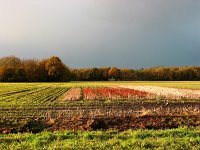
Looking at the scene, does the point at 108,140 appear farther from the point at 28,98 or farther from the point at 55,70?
the point at 55,70

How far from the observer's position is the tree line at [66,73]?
430 feet

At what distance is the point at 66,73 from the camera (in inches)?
5477

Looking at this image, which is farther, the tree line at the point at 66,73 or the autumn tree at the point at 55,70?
the autumn tree at the point at 55,70

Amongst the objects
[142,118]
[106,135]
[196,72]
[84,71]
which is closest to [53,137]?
[106,135]

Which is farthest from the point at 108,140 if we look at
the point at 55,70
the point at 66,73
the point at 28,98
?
the point at 66,73

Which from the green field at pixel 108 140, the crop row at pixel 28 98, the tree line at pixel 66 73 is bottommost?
the green field at pixel 108 140

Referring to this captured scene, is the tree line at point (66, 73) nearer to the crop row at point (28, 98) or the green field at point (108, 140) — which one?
the crop row at point (28, 98)

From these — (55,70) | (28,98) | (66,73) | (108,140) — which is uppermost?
(55,70)

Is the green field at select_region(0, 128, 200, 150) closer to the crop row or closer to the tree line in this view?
the crop row

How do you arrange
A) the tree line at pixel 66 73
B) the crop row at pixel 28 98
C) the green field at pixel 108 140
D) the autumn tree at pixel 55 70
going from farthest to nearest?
the autumn tree at pixel 55 70
the tree line at pixel 66 73
the crop row at pixel 28 98
the green field at pixel 108 140

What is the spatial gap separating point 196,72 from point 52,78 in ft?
231

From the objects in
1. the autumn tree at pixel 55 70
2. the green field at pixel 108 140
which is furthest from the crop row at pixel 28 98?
the autumn tree at pixel 55 70

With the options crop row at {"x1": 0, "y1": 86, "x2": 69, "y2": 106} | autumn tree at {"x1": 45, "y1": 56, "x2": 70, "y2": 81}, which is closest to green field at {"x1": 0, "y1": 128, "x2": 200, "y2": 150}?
crop row at {"x1": 0, "y1": 86, "x2": 69, "y2": 106}

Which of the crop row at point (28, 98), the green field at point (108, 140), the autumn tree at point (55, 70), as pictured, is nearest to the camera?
the green field at point (108, 140)
